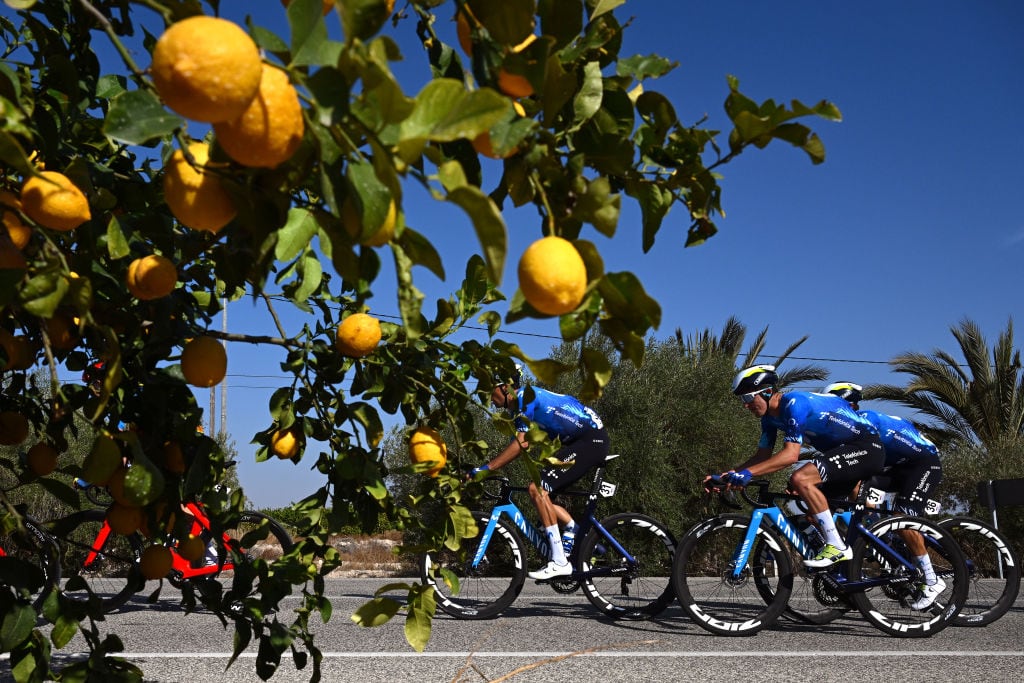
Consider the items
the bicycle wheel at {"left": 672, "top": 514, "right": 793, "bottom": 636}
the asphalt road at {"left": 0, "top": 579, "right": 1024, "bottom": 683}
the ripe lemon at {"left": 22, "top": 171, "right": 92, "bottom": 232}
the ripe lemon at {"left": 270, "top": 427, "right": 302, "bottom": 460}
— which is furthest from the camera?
the bicycle wheel at {"left": 672, "top": 514, "right": 793, "bottom": 636}

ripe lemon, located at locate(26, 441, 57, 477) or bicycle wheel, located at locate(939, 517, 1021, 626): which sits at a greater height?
ripe lemon, located at locate(26, 441, 57, 477)

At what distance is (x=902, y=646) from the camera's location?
453cm

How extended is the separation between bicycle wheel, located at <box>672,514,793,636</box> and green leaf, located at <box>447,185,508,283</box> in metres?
4.62

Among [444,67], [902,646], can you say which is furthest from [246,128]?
[902,646]

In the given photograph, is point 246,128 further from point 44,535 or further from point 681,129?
point 44,535

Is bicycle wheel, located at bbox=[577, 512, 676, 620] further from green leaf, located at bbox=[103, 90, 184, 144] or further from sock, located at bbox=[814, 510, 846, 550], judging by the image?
green leaf, located at bbox=[103, 90, 184, 144]

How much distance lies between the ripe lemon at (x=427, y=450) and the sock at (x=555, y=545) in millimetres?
4497

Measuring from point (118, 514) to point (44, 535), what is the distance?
338 mm

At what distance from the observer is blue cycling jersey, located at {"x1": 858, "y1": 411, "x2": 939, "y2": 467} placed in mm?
5766

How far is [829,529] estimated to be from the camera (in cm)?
513

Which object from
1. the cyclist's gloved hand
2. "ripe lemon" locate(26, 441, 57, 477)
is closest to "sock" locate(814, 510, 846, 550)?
the cyclist's gloved hand

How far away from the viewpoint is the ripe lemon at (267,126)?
2.06 feet

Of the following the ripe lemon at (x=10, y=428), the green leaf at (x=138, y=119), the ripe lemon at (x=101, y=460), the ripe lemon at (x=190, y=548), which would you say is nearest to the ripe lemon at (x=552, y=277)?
the green leaf at (x=138, y=119)

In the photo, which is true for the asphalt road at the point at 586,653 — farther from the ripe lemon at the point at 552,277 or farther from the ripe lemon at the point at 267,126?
the ripe lemon at the point at 267,126
